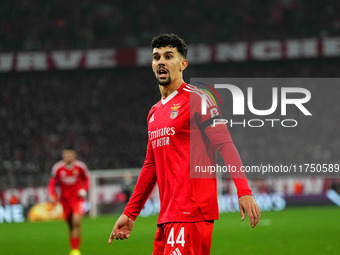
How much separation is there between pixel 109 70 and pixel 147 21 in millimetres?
3352

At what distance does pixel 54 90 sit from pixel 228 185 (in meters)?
13.9

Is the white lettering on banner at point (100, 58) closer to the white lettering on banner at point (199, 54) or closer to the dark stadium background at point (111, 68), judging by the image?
the white lettering on banner at point (199, 54)

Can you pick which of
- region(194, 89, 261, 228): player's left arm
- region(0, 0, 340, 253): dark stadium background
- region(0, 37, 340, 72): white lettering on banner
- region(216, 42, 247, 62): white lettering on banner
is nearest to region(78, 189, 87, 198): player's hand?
region(194, 89, 261, 228): player's left arm

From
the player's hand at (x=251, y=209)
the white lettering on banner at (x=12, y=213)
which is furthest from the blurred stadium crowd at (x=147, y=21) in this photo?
the player's hand at (x=251, y=209)

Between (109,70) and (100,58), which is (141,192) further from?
(109,70)

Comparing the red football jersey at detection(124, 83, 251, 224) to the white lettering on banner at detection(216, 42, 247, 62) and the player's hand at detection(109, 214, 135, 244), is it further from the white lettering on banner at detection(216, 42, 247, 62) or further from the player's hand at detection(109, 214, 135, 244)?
the white lettering on banner at detection(216, 42, 247, 62)

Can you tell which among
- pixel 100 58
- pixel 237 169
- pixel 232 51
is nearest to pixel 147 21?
pixel 100 58

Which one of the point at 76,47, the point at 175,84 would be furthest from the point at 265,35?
the point at 175,84

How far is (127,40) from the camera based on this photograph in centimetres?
3275

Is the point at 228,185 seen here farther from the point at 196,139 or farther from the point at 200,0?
the point at 196,139

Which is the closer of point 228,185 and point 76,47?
point 228,185

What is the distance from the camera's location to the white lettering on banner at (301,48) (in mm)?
30516

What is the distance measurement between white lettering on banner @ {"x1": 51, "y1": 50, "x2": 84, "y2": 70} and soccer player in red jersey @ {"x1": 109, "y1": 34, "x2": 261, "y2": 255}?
28303 mm

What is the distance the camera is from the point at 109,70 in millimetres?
33406
